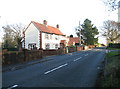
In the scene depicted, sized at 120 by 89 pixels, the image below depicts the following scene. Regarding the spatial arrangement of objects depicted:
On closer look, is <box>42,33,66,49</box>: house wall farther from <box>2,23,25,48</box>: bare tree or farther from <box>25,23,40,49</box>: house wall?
<box>2,23,25,48</box>: bare tree

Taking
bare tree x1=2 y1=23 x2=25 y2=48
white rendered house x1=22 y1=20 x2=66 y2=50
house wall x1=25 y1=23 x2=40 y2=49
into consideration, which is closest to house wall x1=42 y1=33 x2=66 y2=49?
white rendered house x1=22 y1=20 x2=66 y2=50

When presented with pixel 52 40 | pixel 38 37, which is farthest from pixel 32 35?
pixel 52 40

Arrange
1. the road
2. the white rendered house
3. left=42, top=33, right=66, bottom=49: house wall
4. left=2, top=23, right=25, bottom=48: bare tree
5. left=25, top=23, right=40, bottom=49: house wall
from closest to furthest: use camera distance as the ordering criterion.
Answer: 1. the road
2. the white rendered house
3. left=25, top=23, right=40, bottom=49: house wall
4. left=42, top=33, right=66, bottom=49: house wall
5. left=2, top=23, right=25, bottom=48: bare tree

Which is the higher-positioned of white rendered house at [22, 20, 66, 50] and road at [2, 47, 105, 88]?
white rendered house at [22, 20, 66, 50]

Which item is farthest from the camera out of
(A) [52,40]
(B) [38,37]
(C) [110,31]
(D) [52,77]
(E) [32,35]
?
(C) [110,31]

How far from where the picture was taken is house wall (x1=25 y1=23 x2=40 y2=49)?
3087cm

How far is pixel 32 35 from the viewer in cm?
3216

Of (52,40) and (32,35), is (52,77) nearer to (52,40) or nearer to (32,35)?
(32,35)

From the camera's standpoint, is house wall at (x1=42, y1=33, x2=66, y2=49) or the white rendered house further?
house wall at (x1=42, y1=33, x2=66, y2=49)

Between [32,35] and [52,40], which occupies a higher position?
[32,35]

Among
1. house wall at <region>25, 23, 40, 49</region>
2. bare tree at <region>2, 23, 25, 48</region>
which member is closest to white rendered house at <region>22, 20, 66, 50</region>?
house wall at <region>25, 23, 40, 49</region>

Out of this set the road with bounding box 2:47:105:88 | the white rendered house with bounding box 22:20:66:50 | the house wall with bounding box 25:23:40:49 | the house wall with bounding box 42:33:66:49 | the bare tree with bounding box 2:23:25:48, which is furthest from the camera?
the bare tree with bounding box 2:23:25:48

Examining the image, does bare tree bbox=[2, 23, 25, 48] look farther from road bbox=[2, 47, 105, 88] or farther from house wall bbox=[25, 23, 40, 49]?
road bbox=[2, 47, 105, 88]

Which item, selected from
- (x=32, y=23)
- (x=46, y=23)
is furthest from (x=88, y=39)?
(x=32, y=23)
